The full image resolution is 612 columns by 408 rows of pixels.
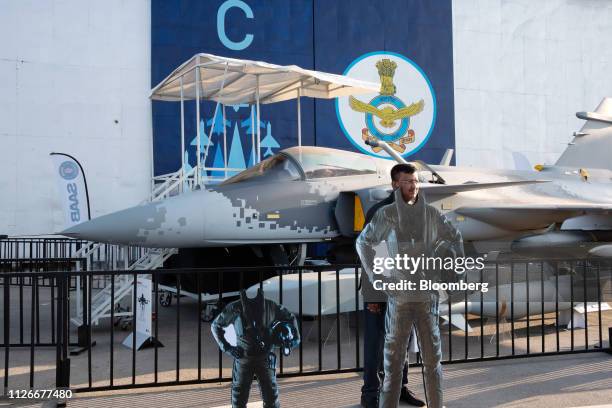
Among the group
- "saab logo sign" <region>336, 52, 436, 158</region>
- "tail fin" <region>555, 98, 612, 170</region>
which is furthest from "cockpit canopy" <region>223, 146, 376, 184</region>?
"saab logo sign" <region>336, 52, 436, 158</region>

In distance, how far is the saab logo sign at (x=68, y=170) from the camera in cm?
993

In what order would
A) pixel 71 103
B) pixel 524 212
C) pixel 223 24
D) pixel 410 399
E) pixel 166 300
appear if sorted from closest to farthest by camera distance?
pixel 410 399 → pixel 524 212 → pixel 166 300 → pixel 71 103 → pixel 223 24

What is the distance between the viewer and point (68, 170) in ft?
32.8

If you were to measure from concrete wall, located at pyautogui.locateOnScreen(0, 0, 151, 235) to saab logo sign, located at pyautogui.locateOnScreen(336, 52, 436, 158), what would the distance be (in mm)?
6972

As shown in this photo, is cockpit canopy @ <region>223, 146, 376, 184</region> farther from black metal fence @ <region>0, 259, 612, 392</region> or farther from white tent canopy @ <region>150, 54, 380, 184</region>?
black metal fence @ <region>0, 259, 612, 392</region>

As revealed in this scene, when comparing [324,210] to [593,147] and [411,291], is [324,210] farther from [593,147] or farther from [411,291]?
[593,147]

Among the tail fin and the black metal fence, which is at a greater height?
the tail fin

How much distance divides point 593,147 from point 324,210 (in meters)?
8.21

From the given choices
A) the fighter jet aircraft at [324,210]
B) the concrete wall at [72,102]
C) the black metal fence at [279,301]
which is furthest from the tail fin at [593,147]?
the concrete wall at [72,102]

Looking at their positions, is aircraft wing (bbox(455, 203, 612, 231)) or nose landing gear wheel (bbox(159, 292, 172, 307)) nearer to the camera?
aircraft wing (bbox(455, 203, 612, 231))

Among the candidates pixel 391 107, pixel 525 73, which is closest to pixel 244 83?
pixel 391 107

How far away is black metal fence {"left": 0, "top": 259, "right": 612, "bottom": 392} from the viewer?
4.84 metres

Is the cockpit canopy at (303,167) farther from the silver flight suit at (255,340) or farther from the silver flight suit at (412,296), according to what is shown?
the silver flight suit at (255,340)

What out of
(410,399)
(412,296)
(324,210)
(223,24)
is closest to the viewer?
(412,296)
